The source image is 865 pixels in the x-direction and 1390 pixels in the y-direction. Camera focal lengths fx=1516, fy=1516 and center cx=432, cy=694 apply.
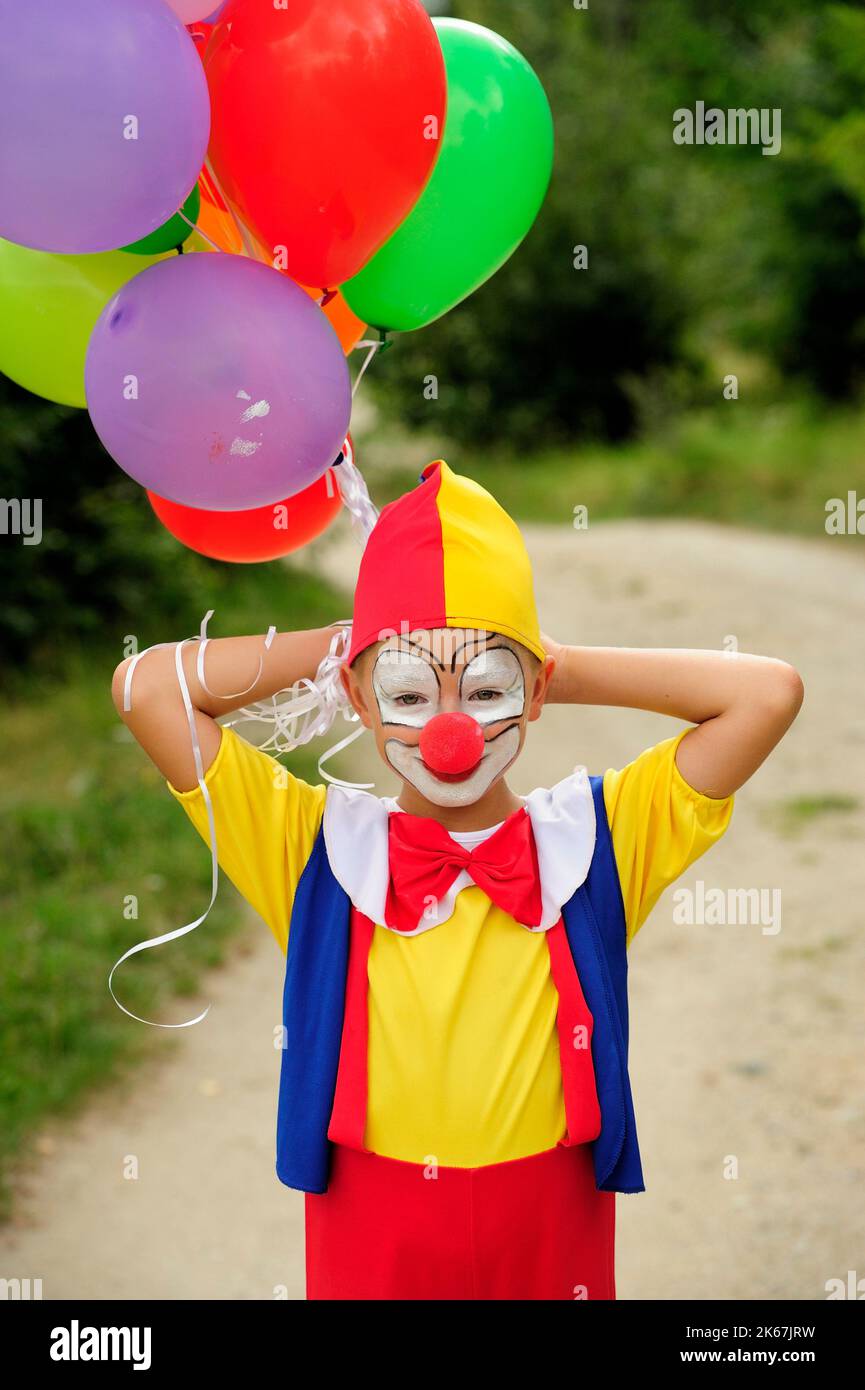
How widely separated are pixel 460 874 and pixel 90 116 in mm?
1120

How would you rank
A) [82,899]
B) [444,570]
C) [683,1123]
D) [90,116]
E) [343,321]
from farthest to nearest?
[82,899] < [683,1123] < [343,321] < [444,570] < [90,116]

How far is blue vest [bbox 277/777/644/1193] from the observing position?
216cm

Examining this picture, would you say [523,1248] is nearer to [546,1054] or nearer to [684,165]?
[546,1054]

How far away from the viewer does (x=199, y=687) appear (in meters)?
2.22

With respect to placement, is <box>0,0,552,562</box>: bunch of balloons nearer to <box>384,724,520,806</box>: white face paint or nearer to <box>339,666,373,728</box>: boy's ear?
<box>339,666,373,728</box>: boy's ear

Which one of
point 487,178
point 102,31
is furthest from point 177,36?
point 487,178

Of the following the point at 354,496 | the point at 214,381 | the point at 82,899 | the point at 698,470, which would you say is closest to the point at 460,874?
the point at 354,496

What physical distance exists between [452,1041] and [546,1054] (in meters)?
0.14

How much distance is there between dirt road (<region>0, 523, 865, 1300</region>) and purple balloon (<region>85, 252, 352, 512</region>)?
1.20 m

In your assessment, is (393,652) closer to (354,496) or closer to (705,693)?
(354,496)

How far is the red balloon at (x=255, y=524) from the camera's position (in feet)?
7.54

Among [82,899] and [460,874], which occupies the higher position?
[460,874]

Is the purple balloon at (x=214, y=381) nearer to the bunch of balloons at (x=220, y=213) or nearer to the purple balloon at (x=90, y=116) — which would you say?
the bunch of balloons at (x=220, y=213)

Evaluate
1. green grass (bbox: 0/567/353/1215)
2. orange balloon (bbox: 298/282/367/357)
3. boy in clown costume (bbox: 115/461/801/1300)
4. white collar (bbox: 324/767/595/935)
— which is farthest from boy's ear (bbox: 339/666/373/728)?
green grass (bbox: 0/567/353/1215)
